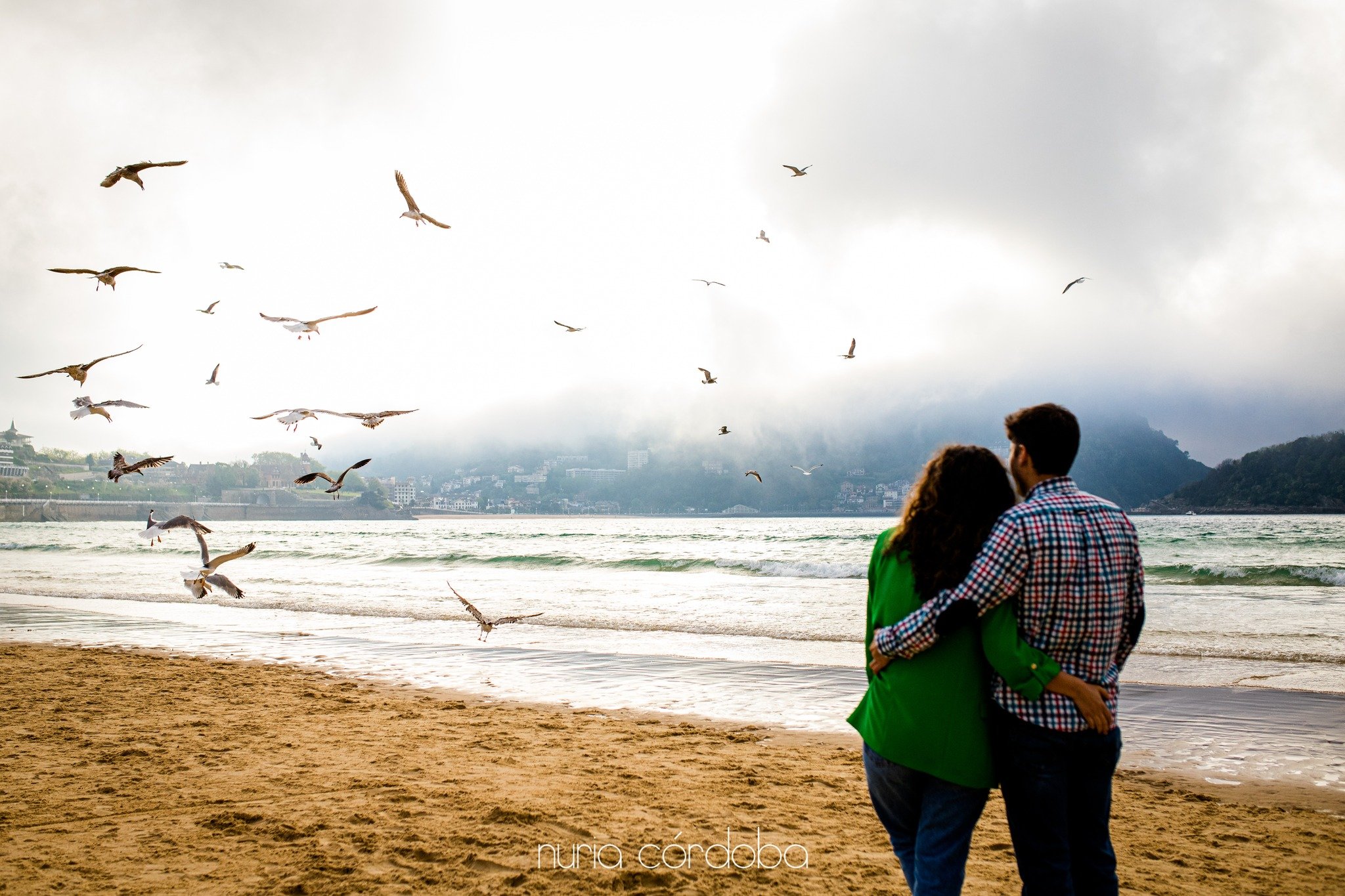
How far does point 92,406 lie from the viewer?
6.86 meters

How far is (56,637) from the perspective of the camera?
13.3m

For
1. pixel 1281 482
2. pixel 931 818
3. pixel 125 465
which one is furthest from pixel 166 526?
pixel 1281 482

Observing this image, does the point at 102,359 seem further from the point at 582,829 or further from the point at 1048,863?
the point at 1048,863

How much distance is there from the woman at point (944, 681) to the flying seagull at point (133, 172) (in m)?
7.32

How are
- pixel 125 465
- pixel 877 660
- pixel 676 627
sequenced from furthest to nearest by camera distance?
pixel 676 627
pixel 125 465
pixel 877 660

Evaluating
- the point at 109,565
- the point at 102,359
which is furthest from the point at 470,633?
the point at 109,565

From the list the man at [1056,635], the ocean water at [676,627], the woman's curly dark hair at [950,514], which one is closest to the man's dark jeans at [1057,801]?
the man at [1056,635]

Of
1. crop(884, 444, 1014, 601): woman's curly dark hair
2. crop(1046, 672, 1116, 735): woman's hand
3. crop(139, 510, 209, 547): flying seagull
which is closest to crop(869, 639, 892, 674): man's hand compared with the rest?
crop(884, 444, 1014, 601): woman's curly dark hair

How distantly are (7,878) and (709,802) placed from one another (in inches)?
150

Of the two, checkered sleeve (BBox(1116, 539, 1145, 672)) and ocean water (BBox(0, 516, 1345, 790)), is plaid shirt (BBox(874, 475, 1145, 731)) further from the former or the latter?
ocean water (BBox(0, 516, 1345, 790))

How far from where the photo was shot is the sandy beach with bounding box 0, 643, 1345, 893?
3941mm

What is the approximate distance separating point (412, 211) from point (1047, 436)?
732 cm

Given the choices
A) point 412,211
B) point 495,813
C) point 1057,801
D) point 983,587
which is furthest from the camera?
point 412,211

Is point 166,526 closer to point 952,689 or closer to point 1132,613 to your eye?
point 952,689
